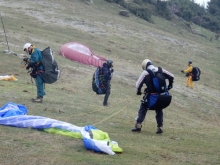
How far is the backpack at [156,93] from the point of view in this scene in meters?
11.1

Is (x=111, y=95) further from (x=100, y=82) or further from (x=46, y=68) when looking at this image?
(x=46, y=68)

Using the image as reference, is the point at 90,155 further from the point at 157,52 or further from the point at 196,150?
the point at 157,52

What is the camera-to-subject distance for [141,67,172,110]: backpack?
11062mm

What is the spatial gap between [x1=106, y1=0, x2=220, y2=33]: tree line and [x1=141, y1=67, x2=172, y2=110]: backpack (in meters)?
50.6

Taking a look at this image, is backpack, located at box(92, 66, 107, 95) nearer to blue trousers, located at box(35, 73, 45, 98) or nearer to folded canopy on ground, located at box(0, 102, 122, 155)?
blue trousers, located at box(35, 73, 45, 98)

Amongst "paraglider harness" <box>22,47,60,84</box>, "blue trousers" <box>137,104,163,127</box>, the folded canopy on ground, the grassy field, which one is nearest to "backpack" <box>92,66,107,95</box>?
the grassy field

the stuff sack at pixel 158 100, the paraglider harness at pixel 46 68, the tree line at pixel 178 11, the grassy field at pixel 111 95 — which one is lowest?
the grassy field at pixel 111 95

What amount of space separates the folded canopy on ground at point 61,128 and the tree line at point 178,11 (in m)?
51.9

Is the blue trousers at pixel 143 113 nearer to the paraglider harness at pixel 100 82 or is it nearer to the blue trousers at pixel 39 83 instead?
the blue trousers at pixel 39 83

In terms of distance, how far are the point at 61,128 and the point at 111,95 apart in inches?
410

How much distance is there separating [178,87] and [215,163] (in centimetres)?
1789

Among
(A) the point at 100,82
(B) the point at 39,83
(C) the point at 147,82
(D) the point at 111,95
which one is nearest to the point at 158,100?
(C) the point at 147,82

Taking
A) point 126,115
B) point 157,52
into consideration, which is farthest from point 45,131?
point 157,52

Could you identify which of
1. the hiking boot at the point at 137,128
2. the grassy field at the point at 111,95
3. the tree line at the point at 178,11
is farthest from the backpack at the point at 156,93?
the tree line at the point at 178,11
